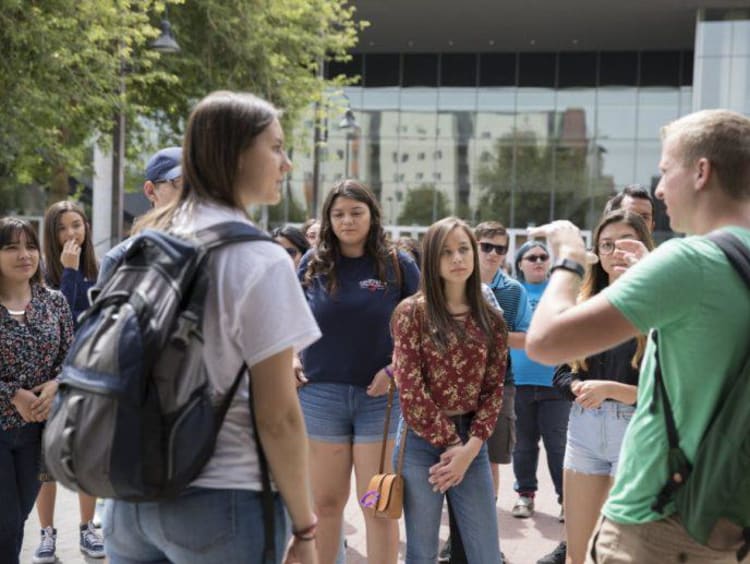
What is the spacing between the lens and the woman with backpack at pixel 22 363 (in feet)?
15.9

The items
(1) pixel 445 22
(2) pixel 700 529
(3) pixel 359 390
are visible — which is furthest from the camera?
(1) pixel 445 22

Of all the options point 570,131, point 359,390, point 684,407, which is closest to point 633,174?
point 570,131

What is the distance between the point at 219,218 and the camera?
96.0 inches

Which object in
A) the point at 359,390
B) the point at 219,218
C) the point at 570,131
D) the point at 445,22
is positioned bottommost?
the point at 359,390

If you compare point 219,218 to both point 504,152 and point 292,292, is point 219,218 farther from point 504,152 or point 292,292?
point 504,152

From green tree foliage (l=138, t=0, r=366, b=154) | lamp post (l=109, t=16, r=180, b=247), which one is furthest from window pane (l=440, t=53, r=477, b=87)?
lamp post (l=109, t=16, r=180, b=247)

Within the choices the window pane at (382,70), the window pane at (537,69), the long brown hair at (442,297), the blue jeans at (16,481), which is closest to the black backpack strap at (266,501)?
the long brown hair at (442,297)

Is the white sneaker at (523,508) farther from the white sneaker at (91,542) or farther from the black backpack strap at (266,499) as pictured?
the black backpack strap at (266,499)

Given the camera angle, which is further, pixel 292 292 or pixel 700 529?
pixel 292 292

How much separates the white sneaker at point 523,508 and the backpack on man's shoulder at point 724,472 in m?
5.21

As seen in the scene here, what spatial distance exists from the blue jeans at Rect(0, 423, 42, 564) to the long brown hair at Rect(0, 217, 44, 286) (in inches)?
34.9

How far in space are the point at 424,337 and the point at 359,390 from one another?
1.99ft

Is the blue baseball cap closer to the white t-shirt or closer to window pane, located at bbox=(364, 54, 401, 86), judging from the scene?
the white t-shirt

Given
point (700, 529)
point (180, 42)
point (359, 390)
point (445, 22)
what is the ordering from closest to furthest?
point (700, 529) → point (359, 390) → point (180, 42) → point (445, 22)
